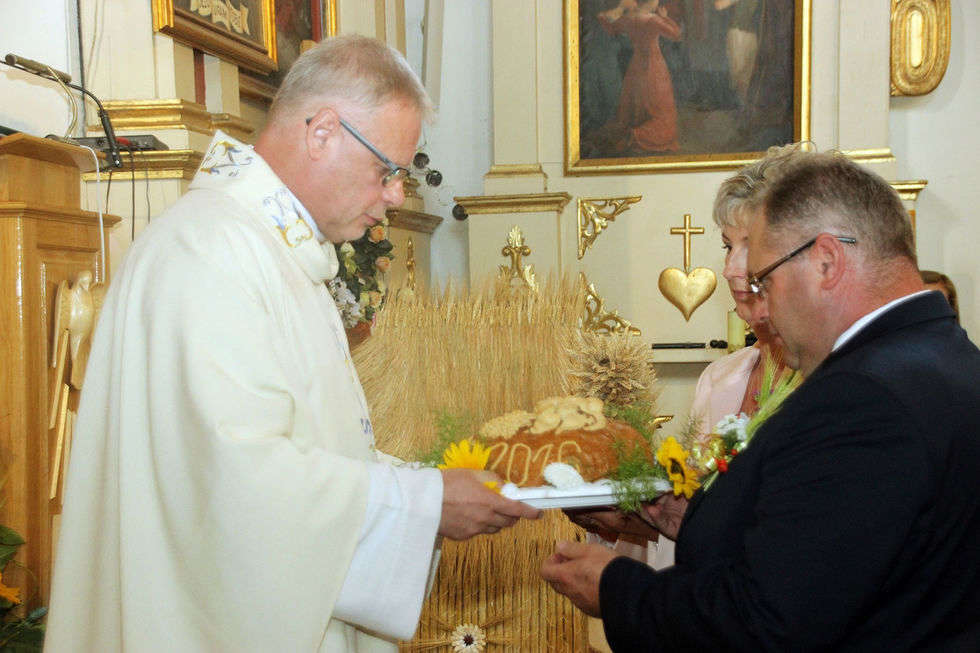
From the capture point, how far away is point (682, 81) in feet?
23.7

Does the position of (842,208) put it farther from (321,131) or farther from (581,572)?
(321,131)

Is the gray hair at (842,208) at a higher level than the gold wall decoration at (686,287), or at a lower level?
higher

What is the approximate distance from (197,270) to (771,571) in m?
1.15

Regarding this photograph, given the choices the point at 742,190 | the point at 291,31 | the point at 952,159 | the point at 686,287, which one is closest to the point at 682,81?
the point at 686,287

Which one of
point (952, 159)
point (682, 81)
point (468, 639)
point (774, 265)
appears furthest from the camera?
point (952, 159)

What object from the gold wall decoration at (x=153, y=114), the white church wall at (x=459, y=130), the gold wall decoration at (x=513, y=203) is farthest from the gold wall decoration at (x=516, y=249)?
the gold wall decoration at (x=153, y=114)

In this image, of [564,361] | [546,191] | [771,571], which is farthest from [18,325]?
[546,191]

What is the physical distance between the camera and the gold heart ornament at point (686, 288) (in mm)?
7023

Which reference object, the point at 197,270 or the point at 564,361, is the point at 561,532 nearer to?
the point at 564,361

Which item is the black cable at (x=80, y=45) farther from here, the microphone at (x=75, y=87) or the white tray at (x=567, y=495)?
the white tray at (x=567, y=495)

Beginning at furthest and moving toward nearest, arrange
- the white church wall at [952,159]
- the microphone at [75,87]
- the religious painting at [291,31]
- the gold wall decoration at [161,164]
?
the white church wall at [952,159]
the religious painting at [291,31]
the gold wall decoration at [161,164]
the microphone at [75,87]

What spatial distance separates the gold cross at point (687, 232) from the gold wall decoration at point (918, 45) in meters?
1.96

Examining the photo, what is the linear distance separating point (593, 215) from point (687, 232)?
0.91 m

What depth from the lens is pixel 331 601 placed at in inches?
71.4
